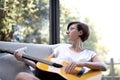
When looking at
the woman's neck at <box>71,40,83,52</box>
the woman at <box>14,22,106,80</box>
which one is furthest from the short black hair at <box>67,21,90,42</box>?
the woman's neck at <box>71,40,83,52</box>

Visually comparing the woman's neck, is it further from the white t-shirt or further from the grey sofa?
the grey sofa

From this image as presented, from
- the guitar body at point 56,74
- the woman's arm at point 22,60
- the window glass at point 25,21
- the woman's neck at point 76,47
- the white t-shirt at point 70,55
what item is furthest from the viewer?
the window glass at point 25,21

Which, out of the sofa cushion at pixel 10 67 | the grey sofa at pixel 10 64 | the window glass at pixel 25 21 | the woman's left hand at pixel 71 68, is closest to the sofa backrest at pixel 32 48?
the grey sofa at pixel 10 64

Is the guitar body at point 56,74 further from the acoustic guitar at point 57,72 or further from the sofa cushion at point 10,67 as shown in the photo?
the sofa cushion at point 10,67

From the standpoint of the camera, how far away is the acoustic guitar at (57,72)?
7.05ft

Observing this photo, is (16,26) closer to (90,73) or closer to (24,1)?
(24,1)

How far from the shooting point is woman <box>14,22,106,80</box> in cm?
223

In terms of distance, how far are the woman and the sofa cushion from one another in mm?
69

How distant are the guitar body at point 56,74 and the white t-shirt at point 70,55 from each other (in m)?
0.11

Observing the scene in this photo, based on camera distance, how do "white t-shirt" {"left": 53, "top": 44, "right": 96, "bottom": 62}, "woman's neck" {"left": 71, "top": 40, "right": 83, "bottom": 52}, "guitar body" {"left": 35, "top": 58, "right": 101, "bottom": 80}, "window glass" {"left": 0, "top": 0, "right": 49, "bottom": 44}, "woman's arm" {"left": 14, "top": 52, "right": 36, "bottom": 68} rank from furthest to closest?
"window glass" {"left": 0, "top": 0, "right": 49, "bottom": 44} < "woman's neck" {"left": 71, "top": 40, "right": 83, "bottom": 52} < "white t-shirt" {"left": 53, "top": 44, "right": 96, "bottom": 62} < "woman's arm" {"left": 14, "top": 52, "right": 36, "bottom": 68} < "guitar body" {"left": 35, "top": 58, "right": 101, "bottom": 80}

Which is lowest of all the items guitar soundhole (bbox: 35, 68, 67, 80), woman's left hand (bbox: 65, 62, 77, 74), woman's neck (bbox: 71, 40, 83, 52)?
guitar soundhole (bbox: 35, 68, 67, 80)

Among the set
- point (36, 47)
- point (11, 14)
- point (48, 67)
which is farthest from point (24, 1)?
point (48, 67)

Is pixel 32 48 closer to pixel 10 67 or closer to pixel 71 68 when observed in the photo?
pixel 10 67

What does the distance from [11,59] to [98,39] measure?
138 centimetres
